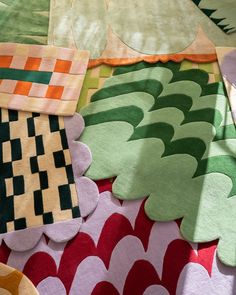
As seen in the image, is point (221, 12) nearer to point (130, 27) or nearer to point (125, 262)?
point (130, 27)

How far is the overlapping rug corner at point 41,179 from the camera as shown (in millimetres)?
1082

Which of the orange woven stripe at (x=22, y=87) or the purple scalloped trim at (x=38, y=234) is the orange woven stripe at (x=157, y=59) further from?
the purple scalloped trim at (x=38, y=234)

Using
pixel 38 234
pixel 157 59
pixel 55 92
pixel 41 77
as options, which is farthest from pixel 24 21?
pixel 38 234

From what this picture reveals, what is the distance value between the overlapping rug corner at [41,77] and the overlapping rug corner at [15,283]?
582 mm

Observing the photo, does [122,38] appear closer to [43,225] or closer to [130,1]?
[130,1]

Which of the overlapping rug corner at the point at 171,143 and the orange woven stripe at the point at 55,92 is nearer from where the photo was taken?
the overlapping rug corner at the point at 171,143

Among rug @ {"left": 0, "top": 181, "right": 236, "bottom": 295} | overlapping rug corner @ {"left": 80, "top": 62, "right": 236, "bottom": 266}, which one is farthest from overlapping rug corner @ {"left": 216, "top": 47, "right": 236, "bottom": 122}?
rug @ {"left": 0, "top": 181, "right": 236, "bottom": 295}

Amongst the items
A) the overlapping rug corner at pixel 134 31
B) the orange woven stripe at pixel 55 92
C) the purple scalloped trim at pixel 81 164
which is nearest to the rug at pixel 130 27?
the overlapping rug corner at pixel 134 31

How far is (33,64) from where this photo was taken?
149cm

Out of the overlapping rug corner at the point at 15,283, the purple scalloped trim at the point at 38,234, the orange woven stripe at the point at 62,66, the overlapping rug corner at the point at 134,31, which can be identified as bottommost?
the overlapping rug corner at the point at 15,283

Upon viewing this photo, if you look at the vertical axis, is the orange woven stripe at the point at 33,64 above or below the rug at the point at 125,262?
above

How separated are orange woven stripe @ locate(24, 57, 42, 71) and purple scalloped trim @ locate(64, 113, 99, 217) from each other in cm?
31

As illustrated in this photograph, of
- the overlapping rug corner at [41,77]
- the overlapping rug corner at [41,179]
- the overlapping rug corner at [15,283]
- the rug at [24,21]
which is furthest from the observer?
the rug at [24,21]

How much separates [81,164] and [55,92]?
1.16 feet
